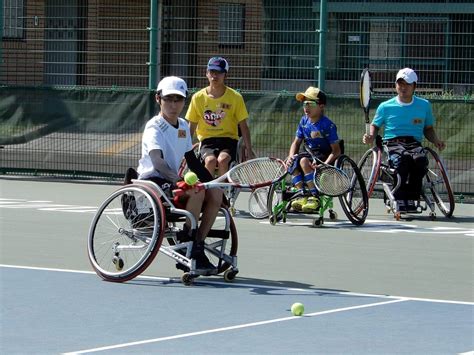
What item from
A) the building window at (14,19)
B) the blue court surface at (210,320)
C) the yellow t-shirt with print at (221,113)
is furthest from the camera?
the building window at (14,19)

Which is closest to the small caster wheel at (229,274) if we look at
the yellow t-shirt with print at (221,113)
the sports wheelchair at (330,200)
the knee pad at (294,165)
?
the sports wheelchair at (330,200)

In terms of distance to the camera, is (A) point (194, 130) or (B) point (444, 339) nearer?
(B) point (444, 339)

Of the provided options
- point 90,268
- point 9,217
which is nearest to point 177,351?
point 90,268

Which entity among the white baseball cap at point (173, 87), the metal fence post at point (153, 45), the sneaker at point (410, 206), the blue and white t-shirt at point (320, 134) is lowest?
the sneaker at point (410, 206)

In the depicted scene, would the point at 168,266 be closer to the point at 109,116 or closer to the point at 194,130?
the point at 194,130

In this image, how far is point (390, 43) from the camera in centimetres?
1872

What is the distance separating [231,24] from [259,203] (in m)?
8.07

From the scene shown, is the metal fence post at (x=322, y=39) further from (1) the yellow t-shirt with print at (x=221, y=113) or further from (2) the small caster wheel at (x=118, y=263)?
(2) the small caster wheel at (x=118, y=263)

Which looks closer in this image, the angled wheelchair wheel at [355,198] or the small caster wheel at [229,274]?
the small caster wheel at [229,274]

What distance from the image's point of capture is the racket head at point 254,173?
923cm

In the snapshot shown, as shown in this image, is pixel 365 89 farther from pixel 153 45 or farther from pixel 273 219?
pixel 153 45

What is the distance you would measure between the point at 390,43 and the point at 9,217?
7592 millimetres

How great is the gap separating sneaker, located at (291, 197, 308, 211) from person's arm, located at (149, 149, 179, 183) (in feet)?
13.3

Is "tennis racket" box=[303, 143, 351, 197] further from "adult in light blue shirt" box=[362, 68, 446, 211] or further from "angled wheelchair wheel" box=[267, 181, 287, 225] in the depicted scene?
"adult in light blue shirt" box=[362, 68, 446, 211]
